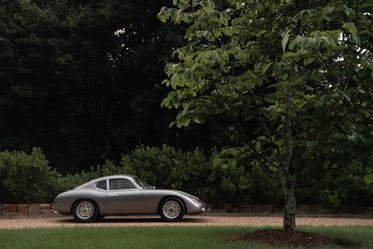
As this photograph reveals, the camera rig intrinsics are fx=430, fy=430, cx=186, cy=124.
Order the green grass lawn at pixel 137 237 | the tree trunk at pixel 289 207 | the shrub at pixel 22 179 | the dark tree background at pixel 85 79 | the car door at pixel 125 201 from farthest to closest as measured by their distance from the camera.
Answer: the dark tree background at pixel 85 79, the shrub at pixel 22 179, the car door at pixel 125 201, the tree trunk at pixel 289 207, the green grass lawn at pixel 137 237

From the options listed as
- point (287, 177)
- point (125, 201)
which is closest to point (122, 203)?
point (125, 201)

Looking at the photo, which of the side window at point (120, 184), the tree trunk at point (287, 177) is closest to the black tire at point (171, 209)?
the side window at point (120, 184)

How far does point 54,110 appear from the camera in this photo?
2734 centimetres

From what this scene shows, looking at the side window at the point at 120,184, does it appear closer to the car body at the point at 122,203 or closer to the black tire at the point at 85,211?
the car body at the point at 122,203

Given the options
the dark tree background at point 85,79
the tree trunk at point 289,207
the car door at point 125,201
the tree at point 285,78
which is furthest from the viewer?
the dark tree background at point 85,79

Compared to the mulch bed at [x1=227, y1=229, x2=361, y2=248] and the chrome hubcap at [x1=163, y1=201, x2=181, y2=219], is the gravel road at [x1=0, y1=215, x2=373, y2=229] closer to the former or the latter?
the chrome hubcap at [x1=163, y1=201, x2=181, y2=219]

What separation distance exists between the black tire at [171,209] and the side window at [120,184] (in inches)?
43.1

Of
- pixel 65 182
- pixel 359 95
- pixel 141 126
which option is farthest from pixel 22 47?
pixel 359 95


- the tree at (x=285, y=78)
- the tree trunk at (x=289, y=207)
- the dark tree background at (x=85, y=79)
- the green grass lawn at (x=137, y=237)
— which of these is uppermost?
the dark tree background at (x=85, y=79)

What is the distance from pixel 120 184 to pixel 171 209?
1.70 metres

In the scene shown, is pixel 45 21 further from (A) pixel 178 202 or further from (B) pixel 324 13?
(B) pixel 324 13

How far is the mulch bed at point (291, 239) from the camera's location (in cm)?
763

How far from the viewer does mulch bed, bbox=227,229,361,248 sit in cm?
763

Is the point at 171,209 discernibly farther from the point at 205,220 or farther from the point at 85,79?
the point at 85,79
